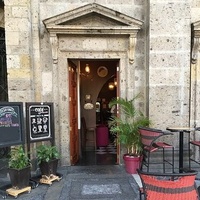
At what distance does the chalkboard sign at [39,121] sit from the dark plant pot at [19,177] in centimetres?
63

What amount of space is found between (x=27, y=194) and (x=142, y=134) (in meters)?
2.24

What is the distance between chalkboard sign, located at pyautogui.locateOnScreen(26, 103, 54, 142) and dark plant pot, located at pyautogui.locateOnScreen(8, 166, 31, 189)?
63 cm

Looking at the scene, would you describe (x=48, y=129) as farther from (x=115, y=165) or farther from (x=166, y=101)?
(x=166, y=101)

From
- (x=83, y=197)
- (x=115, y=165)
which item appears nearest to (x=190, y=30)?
(x=115, y=165)

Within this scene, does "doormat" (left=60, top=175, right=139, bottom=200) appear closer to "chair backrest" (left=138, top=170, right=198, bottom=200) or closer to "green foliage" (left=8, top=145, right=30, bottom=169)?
"green foliage" (left=8, top=145, right=30, bottom=169)

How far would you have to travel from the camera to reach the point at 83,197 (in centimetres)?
333

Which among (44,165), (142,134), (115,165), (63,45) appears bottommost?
(115,165)

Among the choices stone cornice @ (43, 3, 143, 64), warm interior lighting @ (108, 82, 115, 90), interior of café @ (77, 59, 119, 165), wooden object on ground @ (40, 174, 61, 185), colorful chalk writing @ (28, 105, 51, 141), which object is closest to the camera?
wooden object on ground @ (40, 174, 61, 185)

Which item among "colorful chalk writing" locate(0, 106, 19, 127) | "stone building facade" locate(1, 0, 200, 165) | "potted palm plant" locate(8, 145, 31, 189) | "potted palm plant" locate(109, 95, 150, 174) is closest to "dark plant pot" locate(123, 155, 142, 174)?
"potted palm plant" locate(109, 95, 150, 174)

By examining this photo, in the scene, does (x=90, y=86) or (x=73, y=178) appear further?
(x=90, y=86)

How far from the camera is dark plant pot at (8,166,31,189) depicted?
11.0 feet

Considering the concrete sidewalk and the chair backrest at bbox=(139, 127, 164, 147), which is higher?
the chair backrest at bbox=(139, 127, 164, 147)

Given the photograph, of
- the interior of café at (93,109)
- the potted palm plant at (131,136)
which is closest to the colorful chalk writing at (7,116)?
the potted palm plant at (131,136)

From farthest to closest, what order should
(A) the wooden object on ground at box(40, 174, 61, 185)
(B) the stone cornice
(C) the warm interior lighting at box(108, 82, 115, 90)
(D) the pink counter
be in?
(C) the warm interior lighting at box(108, 82, 115, 90) < (D) the pink counter < (B) the stone cornice < (A) the wooden object on ground at box(40, 174, 61, 185)
